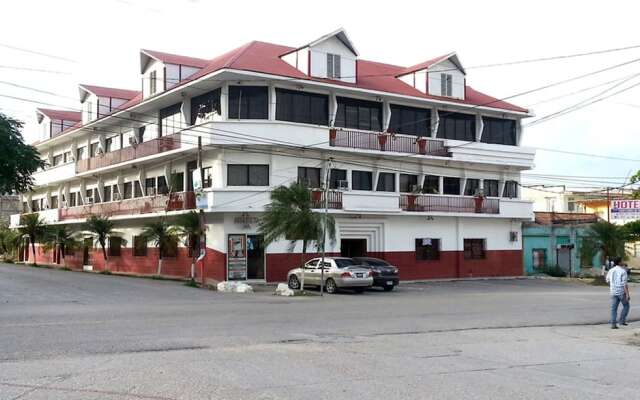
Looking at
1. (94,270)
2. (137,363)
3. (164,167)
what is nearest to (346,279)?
(164,167)

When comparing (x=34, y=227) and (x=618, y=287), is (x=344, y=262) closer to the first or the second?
(x=618, y=287)

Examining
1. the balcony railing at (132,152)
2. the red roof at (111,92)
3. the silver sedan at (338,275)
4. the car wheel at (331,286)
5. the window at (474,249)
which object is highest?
the red roof at (111,92)

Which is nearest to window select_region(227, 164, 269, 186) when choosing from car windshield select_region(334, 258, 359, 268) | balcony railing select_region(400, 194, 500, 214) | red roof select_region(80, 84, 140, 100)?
car windshield select_region(334, 258, 359, 268)

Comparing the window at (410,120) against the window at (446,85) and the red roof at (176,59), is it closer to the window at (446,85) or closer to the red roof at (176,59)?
the window at (446,85)

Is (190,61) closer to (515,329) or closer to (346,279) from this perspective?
(346,279)

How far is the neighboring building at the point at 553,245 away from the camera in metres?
45.8

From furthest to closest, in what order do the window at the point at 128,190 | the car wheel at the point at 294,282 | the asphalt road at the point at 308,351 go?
the window at the point at 128,190, the car wheel at the point at 294,282, the asphalt road at the point at 308,351

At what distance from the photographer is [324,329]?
15.1 metres

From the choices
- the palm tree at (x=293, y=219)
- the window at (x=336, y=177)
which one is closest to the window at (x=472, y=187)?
the window at (x=336, y=177)

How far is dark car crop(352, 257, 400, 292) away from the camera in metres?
30.1

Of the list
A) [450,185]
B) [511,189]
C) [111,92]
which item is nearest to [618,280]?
[450,185]

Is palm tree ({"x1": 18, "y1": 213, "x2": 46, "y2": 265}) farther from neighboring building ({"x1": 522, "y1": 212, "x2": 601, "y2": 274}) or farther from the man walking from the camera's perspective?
the man walking

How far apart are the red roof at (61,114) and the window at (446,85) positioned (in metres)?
30.1

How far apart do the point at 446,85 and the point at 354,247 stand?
11476mm
